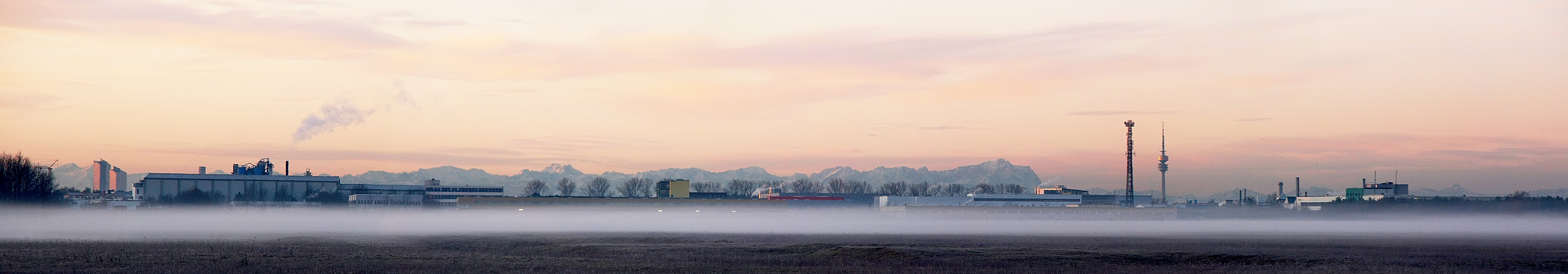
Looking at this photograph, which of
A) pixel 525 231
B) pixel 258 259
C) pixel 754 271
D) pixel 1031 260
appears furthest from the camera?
pixel 525 231

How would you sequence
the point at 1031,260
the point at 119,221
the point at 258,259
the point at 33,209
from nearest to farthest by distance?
the point at 258,259, the point at 1031,260, the point at 119,221, the point at 33,209

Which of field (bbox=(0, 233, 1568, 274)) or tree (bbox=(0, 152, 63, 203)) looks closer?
field (bbox=(0, 233, 1568, 274))

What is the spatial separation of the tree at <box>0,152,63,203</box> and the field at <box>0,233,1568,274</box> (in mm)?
98000

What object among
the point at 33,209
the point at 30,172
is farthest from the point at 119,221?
the point at 30,172

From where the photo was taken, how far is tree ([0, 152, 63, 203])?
159625mm

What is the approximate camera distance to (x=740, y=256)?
62.1 m

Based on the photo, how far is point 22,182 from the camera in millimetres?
164750

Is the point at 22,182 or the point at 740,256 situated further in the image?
the point at 22,182

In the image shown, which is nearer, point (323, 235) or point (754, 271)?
point (754, 271)

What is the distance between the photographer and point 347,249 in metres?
64.0

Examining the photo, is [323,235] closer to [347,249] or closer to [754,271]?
[347,249]

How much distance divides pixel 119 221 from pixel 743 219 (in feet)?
307

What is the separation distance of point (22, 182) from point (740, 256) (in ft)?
483

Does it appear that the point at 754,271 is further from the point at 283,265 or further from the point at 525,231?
the point at 525,231
